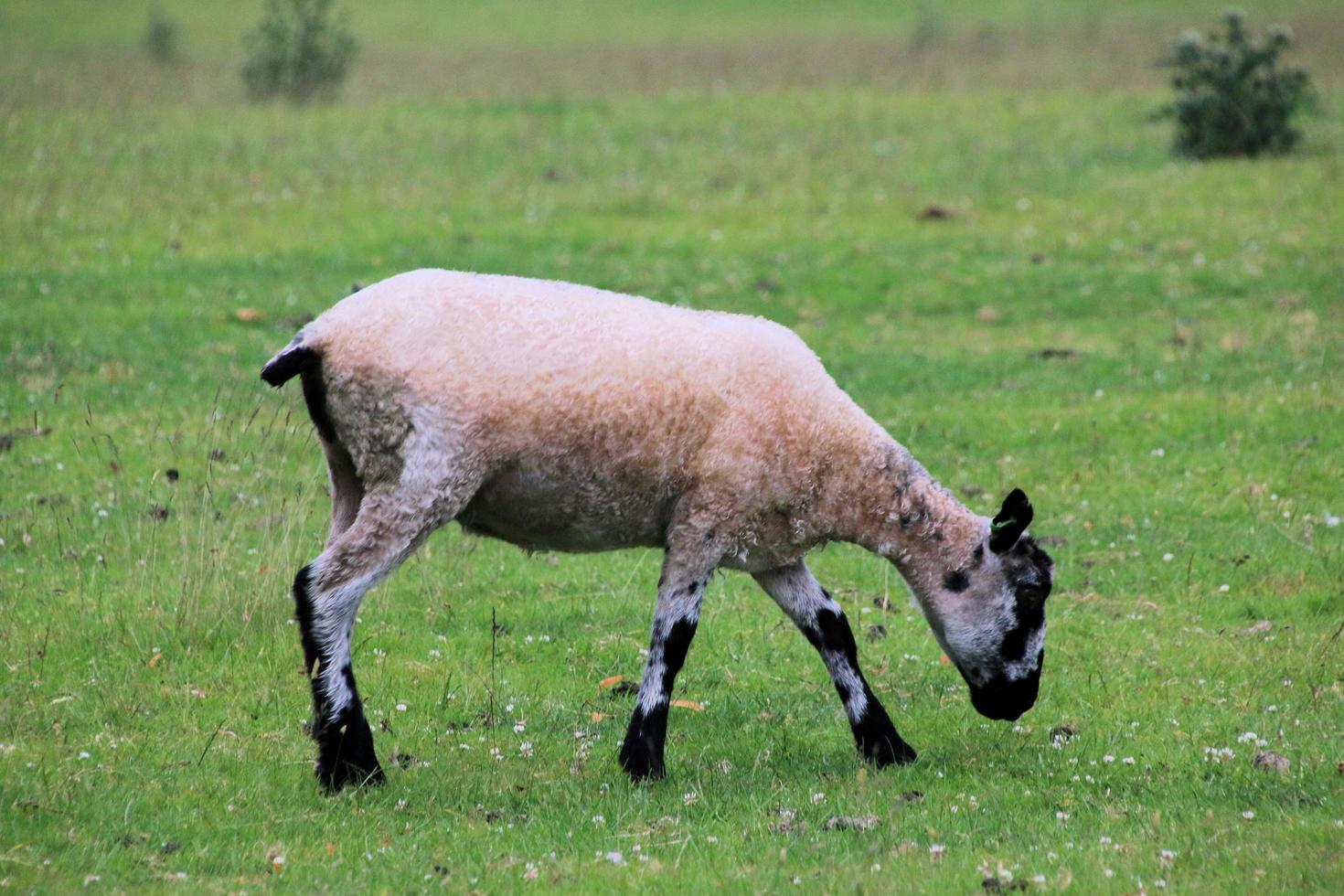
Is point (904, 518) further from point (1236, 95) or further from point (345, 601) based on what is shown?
point (1236, 95)

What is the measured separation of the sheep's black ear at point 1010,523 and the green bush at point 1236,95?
57.8 feet

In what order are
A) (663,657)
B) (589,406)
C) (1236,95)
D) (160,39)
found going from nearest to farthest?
(589,406)
(663,657)
(1236,95)
(160,39)

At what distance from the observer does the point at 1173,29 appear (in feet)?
141

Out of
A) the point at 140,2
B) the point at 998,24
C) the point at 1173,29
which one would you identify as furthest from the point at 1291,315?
the point at 140,2

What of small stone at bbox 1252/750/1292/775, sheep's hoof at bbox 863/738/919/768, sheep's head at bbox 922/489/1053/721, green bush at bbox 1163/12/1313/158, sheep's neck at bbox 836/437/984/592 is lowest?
sheep's hoof at bbox 863/738/919/768

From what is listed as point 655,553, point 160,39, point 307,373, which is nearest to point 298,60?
point 160,39

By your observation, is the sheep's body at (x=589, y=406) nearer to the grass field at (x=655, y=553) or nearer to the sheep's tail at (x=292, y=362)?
the sheep's tail at (x=292, y=362)

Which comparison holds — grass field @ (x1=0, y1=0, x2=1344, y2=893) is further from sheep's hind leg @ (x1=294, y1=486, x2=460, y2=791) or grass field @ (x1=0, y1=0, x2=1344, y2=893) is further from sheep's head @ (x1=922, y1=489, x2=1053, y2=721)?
sheep's head @ (x1=922, y1=489, x2=1053, y2=721)

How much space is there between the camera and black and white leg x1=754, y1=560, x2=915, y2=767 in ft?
25.4

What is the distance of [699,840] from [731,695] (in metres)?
2.23

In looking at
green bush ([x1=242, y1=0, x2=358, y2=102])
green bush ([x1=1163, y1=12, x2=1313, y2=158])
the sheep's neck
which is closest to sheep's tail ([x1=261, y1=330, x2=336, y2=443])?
the sheep's neck

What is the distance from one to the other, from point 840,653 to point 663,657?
105 centimetres

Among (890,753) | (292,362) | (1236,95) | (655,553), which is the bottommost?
(655,553)

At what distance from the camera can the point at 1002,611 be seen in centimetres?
781
